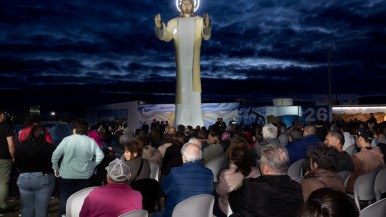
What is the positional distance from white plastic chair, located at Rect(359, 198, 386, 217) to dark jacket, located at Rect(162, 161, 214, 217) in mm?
1559

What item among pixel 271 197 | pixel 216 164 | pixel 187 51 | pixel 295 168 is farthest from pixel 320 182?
pixel 187 51

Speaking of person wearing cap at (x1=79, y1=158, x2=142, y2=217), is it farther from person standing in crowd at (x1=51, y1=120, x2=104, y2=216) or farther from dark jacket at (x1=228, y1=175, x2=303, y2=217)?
person standing in crowd at (x1=51, y1=120, x2=104, y2=216)

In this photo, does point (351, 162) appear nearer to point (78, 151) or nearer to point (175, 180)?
point (175, 180)

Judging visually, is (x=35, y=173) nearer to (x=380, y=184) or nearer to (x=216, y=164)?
(x=216, y=164)

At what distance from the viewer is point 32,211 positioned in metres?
4.71

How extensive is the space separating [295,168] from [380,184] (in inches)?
51.0

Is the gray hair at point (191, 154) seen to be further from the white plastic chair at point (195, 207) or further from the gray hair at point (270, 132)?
the gray hair at point (270, 132)

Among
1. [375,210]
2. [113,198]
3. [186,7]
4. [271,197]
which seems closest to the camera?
[271,197]

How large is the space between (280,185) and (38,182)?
313 centimetres

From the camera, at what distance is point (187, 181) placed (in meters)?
3.90

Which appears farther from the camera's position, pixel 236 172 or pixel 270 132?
pixel 270 132

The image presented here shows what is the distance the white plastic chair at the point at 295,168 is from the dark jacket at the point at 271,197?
2923mm

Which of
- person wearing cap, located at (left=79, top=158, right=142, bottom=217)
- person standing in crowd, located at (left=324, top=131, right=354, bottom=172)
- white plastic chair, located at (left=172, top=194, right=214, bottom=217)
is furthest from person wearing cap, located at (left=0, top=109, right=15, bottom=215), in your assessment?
person standing in crowd, located at (left=324, top=131, right=354, bottom=172)

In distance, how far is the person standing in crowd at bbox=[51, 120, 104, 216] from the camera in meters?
4.79
